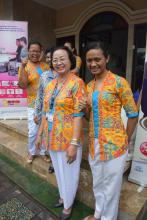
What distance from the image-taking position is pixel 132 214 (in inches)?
64.7

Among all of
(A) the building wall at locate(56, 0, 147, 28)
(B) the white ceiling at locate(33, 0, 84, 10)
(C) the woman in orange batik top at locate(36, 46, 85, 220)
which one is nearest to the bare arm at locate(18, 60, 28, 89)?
(C) the woman in orange batik top at locate(36, 46, 85, 220)

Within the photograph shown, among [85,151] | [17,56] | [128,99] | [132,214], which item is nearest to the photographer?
[128,99]

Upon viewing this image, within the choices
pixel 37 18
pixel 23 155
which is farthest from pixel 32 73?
pixel 37 18

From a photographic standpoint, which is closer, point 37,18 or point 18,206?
point 18,206

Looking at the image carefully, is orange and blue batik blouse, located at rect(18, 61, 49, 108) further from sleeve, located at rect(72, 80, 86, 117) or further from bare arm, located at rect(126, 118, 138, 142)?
bare arm, located at rect(126, 118, 138, 142)

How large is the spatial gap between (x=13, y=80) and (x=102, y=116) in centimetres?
277

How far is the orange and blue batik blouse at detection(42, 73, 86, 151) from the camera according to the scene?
1443 millimetres

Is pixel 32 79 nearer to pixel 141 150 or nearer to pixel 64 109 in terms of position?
pixel 64 109

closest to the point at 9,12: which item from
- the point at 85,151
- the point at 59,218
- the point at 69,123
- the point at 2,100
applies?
the point at 2,100

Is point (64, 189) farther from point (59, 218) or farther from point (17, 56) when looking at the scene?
point (17, 56)

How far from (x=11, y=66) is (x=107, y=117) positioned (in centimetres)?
281

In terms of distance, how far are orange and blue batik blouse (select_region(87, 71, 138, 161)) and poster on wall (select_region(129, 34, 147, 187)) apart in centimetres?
51

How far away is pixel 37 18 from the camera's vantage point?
488 centimetres

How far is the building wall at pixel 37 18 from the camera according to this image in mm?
4508
